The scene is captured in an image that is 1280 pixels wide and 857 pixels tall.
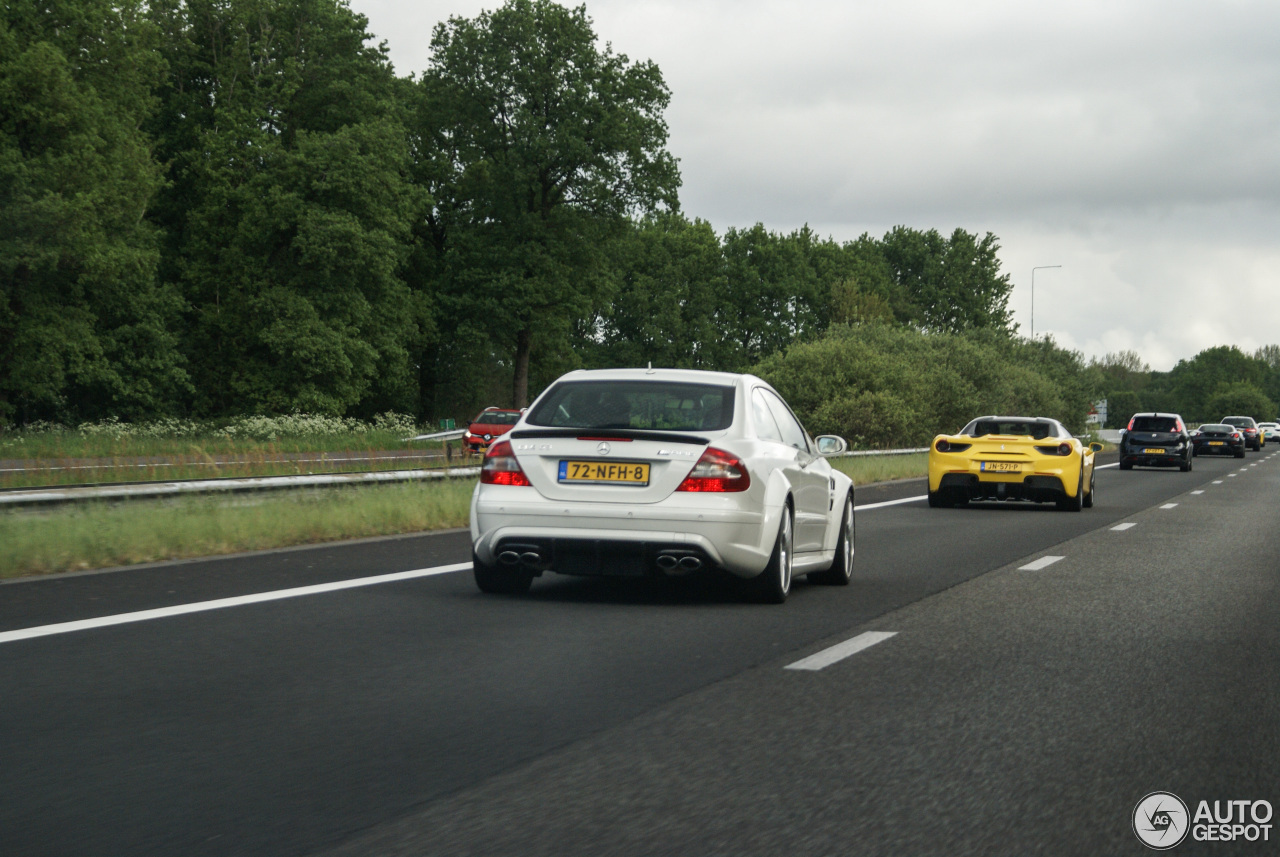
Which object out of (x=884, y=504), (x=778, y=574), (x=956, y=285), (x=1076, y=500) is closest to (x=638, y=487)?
(x=778, y=574)

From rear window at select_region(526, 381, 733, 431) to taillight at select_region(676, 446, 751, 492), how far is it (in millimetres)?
304

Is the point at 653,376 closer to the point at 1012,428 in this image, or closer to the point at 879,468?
the point at 1012,428

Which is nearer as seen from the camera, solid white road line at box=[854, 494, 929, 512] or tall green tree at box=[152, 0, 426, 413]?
solid white road line at box=[854, 494, 929, 512]

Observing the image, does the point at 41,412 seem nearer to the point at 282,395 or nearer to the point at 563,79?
the point at 282,395

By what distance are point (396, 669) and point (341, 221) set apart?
1898 inches

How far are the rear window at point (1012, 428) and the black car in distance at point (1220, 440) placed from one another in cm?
3906

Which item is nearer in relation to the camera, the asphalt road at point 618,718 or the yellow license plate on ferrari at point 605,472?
the asphalt road at point 618,718

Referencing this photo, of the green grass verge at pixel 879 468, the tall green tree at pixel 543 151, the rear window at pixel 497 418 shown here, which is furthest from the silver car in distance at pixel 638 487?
the tall green tree at pixel 543 151

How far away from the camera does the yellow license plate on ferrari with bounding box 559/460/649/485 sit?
930cm

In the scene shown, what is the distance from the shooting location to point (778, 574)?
9.83 m

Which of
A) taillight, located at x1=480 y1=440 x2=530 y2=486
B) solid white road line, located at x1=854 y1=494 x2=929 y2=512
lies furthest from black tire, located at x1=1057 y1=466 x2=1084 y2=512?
taillight, located at x1=480 y1=440 x2=530 y2=486

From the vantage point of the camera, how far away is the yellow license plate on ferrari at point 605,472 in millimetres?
9297

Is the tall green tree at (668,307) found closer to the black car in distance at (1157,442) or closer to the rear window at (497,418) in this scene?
the rear window at (497,418)

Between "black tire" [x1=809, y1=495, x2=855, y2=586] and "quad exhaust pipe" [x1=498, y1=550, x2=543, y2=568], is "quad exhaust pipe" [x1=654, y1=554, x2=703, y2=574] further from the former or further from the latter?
"black tire" [x1=809, y1=495, x2=855, y2=586]
